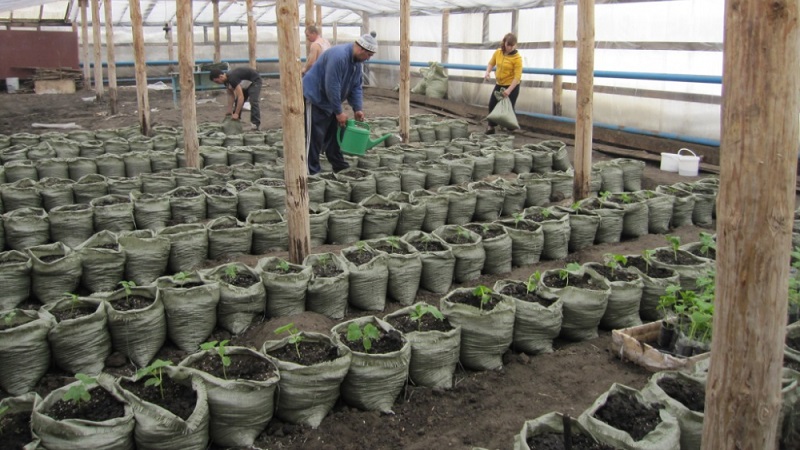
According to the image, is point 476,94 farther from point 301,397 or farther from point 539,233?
point 301,397

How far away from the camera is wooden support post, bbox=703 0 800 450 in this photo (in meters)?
1.69

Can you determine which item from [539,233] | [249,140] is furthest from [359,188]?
[249,140]

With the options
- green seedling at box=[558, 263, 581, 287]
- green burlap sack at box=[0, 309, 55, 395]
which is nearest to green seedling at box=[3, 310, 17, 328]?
green burlap sack at box=[0, 309, 55, 395]

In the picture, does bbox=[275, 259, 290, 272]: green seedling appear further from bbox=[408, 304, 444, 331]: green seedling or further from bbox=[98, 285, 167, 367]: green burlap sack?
bbox=[408, 304, 444, 331]: green seedling

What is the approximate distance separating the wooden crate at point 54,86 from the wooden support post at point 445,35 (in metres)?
9.53

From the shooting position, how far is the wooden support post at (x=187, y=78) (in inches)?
265

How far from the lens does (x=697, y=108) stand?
8812 millimetres

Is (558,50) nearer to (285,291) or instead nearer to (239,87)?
(239,87)

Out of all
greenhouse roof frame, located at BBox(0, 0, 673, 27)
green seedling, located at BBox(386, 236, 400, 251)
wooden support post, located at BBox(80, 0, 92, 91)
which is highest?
greenhouse roof frame, located at BBox(0, 0, 673, 27)

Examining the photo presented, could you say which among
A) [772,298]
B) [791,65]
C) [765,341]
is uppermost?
[791,65]

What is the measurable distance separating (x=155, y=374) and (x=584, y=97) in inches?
174

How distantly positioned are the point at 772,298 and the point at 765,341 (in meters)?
0.12

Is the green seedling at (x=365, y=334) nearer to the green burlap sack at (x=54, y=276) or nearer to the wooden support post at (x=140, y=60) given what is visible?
the green burlap sack at (x=54, y=276)

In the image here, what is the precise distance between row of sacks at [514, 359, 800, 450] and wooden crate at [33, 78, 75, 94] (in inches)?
673
